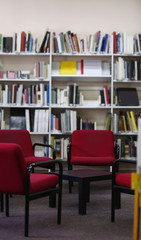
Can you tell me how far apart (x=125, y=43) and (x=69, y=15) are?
45.9 inches

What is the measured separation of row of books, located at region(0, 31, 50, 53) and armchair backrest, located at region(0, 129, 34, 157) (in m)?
1.78

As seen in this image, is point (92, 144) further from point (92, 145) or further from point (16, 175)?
point (16, 175)

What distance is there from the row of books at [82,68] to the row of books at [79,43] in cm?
26

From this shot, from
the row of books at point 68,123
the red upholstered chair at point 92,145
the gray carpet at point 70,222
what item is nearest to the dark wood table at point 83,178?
the gray carpet at point 70,222

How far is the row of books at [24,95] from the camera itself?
19.7 ft

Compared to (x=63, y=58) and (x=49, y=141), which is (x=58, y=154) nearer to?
(x=49, y=141)

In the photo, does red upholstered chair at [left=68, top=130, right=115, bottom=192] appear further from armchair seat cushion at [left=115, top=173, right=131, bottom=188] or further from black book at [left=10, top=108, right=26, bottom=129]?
armchair seat cushion at [left=115, top=173, right=131, bottom=188]

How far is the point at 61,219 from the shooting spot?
→ 3332 mm

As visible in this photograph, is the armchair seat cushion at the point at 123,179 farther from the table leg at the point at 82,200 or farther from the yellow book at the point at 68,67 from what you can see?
the yellow book at the point at 68,67

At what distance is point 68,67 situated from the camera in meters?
6.27

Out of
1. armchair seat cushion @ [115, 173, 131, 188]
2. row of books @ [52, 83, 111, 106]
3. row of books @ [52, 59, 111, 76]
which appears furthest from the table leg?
row of books @ [52, 59, 111, 76]

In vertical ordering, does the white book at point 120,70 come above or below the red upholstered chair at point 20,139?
above

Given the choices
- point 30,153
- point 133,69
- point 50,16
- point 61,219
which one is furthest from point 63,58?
point 61,219

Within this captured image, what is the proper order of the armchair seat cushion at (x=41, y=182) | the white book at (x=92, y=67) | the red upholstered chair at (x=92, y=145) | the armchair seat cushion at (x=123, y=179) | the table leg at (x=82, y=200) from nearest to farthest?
the armchair seat cushion at (x=41, y=182)
the armchair seat cushion at (x=123, y=179)
the table leg at (x=82, y=200)
the red upholstered chair at (x=92, y=145)
the white book at (x=92, y=67)
